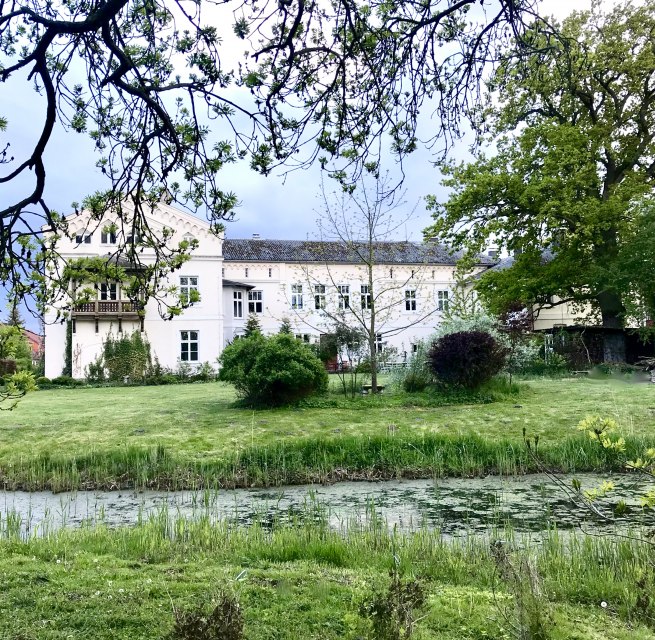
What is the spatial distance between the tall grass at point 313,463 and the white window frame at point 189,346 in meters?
23.3

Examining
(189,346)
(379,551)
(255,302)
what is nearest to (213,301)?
(189,346)

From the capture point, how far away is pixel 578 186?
2298 centimetres

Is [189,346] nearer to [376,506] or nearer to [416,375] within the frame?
[416,375]

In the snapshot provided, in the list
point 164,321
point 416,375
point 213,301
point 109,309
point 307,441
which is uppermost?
point 213,301

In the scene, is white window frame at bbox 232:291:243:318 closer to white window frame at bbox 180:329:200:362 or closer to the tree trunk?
white window frame at bbox 180:329:200:362

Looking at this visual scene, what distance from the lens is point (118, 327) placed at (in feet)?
105

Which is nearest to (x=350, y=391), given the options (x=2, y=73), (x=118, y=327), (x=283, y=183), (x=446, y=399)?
(x=446, y=399)

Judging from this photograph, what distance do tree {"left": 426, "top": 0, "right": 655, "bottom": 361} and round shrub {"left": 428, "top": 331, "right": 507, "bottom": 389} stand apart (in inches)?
328

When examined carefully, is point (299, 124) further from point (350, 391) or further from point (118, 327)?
point (118, 327)

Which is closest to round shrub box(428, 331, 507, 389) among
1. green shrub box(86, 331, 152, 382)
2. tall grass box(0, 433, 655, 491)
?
tall grass box(0, 433, 655, 491)

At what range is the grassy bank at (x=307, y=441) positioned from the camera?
9.57 metres

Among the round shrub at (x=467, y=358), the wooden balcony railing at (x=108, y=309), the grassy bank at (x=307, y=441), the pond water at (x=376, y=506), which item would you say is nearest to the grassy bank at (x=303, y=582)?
the pond water at (x=376, y=506)

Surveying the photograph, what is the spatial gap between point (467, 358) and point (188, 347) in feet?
71.1

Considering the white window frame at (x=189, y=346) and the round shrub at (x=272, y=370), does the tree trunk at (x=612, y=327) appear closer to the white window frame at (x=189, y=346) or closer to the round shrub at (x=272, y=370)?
the round shrub at (x=272, y=370)
